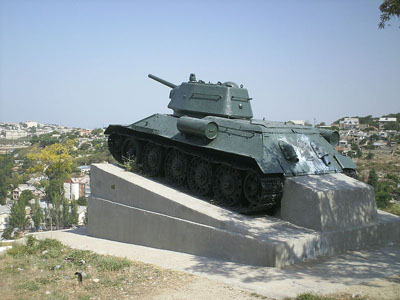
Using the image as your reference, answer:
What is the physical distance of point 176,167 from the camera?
40.0 ft

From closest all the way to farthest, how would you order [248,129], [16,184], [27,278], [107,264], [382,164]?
[27,278]
[107,264]
[248,129]
[382,164]
[16,184]

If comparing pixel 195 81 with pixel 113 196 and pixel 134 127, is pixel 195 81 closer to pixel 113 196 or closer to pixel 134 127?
pixel 134 127

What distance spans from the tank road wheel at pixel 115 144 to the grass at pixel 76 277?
215 inches

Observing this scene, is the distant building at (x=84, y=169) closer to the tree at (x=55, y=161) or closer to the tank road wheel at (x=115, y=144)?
the tree at (x=55, y=161)

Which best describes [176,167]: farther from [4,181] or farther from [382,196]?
[4,181]

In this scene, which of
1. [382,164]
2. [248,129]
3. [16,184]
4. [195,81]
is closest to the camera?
[248,129]

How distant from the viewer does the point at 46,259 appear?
30.7 ft

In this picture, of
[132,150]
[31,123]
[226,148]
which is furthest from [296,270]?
[31,123]

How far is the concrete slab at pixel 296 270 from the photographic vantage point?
6922mm

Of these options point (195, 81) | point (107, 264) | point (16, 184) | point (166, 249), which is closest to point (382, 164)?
point (195, 81)

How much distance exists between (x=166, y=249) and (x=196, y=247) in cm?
127

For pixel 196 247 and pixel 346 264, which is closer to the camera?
pixel 346 264

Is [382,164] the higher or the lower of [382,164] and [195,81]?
the lower

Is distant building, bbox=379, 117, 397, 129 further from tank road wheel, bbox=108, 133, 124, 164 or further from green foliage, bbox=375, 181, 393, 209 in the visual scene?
tank road wheel, bbox=108, 133, 124, 164
